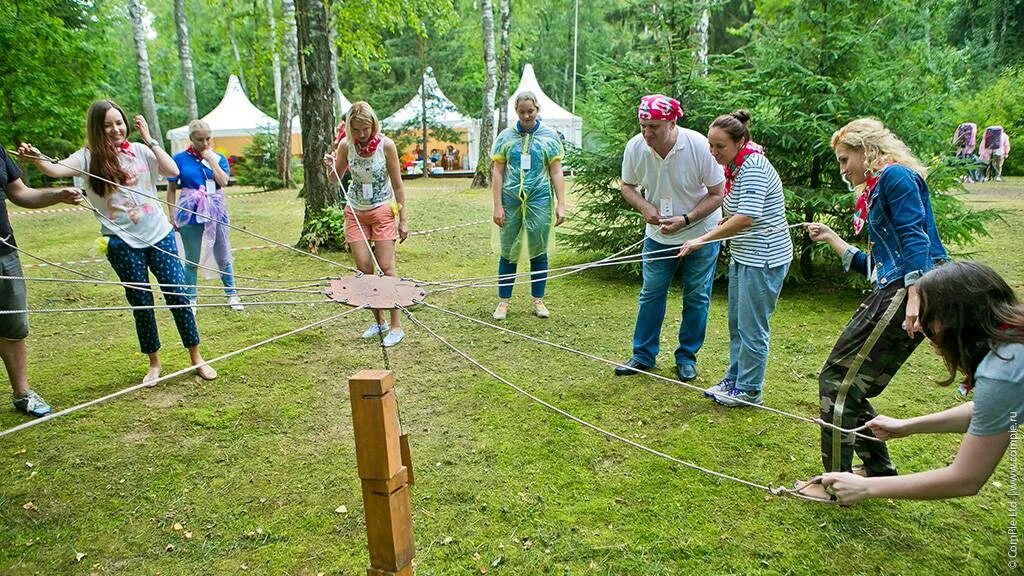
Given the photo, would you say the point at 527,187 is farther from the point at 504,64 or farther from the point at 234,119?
the point at 234,119

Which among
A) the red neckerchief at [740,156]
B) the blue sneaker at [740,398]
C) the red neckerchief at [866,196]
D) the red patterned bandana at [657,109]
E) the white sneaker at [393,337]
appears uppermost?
the red patterned bandana at [657,109]

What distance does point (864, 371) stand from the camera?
7.72 ft

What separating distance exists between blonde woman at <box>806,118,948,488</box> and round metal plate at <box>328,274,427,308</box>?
1.60 meters

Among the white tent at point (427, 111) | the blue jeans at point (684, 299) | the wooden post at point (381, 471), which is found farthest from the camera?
the white tent at point (427, 111)

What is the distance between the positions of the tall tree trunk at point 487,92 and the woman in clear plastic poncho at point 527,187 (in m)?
9.80

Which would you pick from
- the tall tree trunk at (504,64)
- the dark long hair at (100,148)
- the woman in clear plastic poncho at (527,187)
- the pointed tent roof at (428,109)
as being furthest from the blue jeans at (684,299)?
→ the pointed tent roof at (428,109)

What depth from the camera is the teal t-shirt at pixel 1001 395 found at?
1596 millimetres

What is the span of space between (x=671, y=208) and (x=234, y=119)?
2029 cm

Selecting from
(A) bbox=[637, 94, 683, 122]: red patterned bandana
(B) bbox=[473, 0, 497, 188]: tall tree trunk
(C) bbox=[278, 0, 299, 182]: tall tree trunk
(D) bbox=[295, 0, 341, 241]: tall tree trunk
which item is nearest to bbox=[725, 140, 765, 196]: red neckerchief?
(A) bbox=[637, 94, 683, 122]: red patterned bandana

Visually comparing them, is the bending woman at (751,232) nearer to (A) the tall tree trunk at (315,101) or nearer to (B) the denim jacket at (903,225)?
(B) the denim jacket at (903,225)

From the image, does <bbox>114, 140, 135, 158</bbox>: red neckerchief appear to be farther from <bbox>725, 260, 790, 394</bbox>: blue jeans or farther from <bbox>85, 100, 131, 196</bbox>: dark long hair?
<bbox>725, 260, 790, 394</bbox>: blue jeans

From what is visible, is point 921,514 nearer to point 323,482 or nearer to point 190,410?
point 323,482

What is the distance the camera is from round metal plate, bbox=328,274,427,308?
2.12 meters

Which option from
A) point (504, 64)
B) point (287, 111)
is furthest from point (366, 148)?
point (287, 111)
